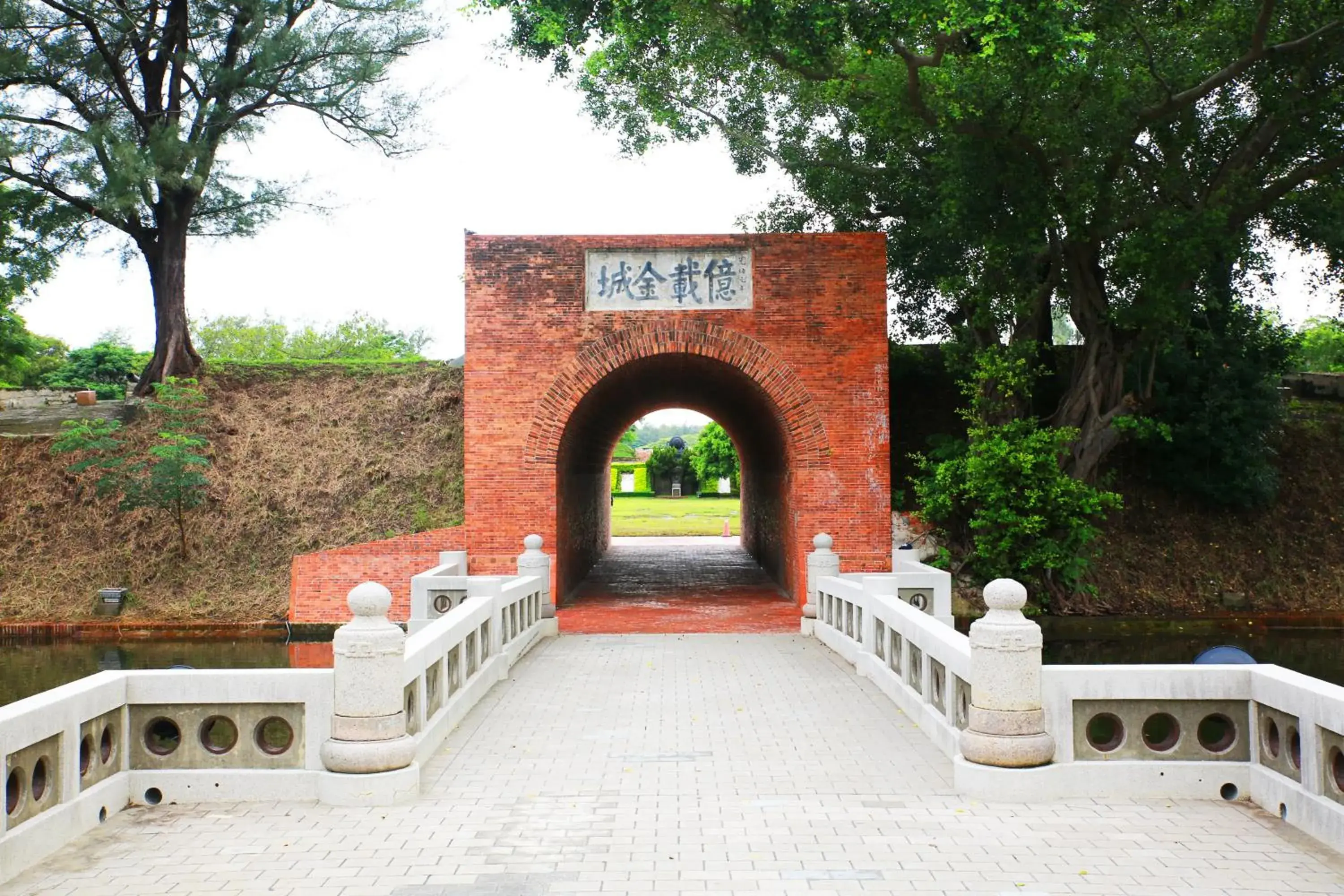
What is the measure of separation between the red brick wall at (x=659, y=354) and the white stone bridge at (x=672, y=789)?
20.9ft

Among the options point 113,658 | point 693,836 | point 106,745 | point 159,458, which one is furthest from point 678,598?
point 106,745

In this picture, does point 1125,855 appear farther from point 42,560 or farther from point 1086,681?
point 42,560

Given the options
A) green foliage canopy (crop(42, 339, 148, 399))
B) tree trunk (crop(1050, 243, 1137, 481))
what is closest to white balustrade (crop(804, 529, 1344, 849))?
tree trunk (crop(1050, 243, 1137, 481))

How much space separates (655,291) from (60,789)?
→ 10011mm

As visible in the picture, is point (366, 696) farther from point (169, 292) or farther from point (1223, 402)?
point (169, 292)

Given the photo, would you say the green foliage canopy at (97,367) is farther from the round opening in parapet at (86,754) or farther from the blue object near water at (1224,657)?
the blue object near water at (1224,657)

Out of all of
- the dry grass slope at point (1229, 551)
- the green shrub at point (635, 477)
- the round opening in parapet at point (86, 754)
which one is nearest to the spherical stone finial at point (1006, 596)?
the round opening in parapet at point (86, 754)

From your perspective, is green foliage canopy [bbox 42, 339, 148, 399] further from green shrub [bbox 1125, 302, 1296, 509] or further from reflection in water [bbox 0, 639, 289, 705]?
green shrub [bbox 1125, 302, 1296, 509]

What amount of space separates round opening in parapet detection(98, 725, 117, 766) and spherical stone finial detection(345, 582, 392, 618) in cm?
132

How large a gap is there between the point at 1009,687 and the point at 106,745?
15.3ft

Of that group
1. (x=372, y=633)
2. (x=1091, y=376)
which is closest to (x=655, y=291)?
(x=1091, y=376)

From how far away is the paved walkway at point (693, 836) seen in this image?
4.27m

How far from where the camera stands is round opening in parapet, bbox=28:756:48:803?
14.9ft

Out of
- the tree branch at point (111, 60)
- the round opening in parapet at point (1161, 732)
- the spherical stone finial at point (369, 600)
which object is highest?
the tree branch at point (111, 60)
